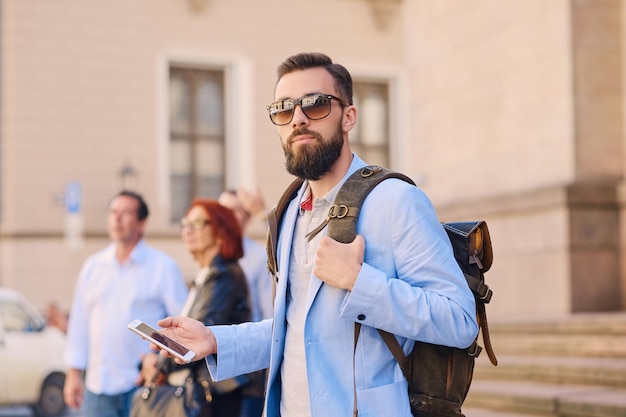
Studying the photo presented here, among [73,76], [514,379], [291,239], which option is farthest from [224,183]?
[291,239]

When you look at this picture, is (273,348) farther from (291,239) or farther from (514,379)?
(514,379)

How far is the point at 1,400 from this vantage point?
14.1 metres

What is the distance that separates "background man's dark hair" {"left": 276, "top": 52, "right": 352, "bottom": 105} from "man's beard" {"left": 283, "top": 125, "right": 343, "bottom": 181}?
170 millimetres

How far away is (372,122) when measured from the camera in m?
27.7

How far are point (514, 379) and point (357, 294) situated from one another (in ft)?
18.9

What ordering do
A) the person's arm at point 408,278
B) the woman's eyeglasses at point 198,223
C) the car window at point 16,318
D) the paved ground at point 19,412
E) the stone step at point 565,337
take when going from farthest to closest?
the paved ground at point 19,412 → the car window at point 16,318 → the stone step at point 565,337 → the woman's eyeglasses at point 198,223 → the person's arm at point 408,278

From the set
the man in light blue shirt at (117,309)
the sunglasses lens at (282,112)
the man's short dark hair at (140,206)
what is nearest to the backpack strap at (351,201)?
the sunglasses lens at (282,112)

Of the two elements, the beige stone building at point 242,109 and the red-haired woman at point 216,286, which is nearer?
the red-haired woman at point 216,286

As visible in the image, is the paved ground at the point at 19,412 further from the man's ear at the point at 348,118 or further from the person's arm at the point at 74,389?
the man's ear at the point at 348,118

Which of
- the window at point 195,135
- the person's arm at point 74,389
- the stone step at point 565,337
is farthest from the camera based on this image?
the window at point 195,135

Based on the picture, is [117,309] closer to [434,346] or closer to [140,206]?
[140,206]

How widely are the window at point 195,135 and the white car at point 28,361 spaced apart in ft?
36.4

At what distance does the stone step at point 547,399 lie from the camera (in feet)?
21.9

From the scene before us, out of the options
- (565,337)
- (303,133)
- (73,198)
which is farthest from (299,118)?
(73,198)
